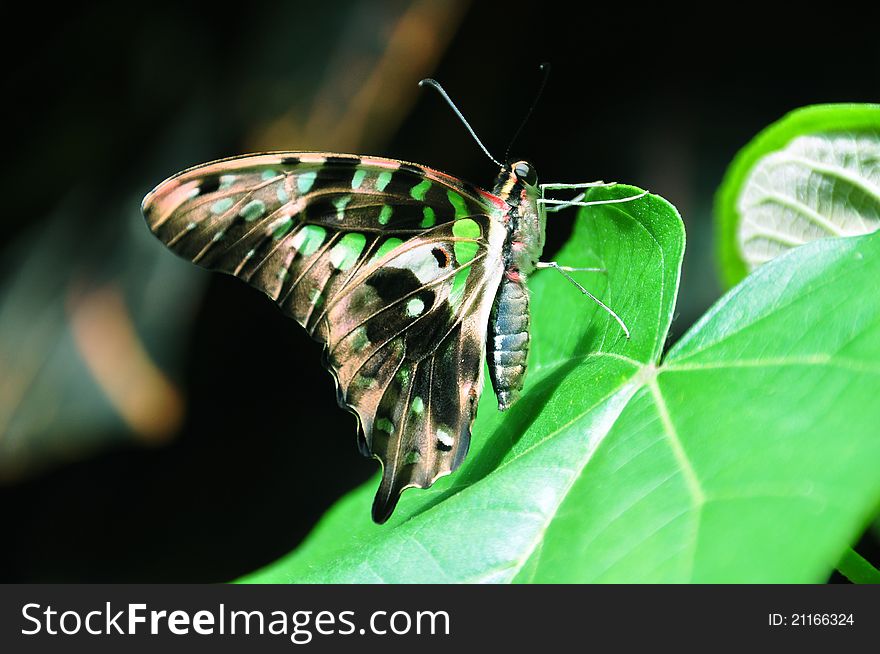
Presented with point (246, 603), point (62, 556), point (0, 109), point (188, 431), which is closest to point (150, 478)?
point (188, 431)

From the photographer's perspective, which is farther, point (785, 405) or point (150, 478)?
point (150, 478)

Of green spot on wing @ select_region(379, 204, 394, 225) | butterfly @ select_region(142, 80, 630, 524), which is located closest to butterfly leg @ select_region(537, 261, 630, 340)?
butterfly @ select_region(142, 80, 630, 524)

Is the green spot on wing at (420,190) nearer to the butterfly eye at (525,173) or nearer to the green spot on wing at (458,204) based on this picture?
the green spot on wing at (458,204)

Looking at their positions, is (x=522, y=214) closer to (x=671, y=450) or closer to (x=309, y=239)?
(x=309, y=239)

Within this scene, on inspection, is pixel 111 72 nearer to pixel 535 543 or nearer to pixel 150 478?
pixel 150 478

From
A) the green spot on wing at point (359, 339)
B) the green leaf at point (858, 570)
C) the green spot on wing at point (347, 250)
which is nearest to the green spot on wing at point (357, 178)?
the green spot on wing at point (347, 250)

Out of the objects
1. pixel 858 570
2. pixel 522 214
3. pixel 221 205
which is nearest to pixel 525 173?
pixel 522 214
